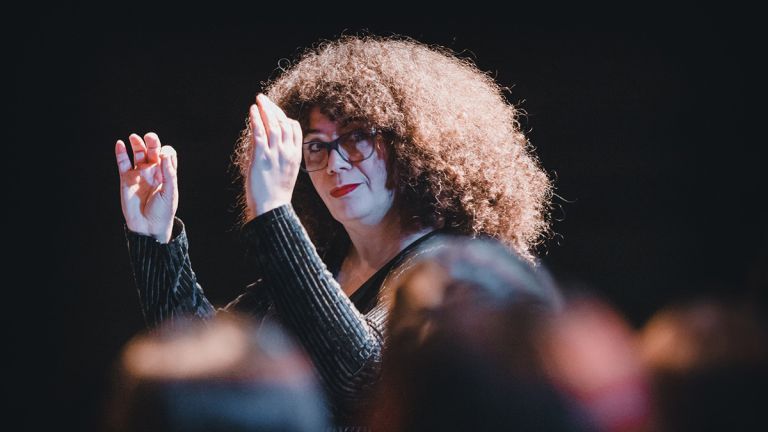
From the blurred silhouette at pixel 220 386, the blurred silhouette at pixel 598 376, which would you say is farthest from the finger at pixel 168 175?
the blurred silhouette at pixel 598 376

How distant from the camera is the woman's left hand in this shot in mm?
939

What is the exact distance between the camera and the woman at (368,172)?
104 cm

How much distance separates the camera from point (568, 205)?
5.17ft

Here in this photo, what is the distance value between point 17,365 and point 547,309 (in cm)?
111

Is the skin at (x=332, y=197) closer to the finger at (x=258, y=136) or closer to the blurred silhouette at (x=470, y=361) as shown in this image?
the finger at (x=258, y=136)

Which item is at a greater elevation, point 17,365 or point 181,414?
point 17,365

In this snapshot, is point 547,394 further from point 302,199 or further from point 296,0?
point 296,0

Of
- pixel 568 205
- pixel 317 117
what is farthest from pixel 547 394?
pixel 568 205

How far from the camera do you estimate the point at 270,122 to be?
3.20ft

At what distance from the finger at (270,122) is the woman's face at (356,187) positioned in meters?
0.16

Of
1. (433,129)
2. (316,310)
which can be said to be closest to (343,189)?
(433,129)

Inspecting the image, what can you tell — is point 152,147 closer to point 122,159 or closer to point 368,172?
point 122,159

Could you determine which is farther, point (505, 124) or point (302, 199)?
point (302, 199)

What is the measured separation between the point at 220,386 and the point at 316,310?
0.13 metres
